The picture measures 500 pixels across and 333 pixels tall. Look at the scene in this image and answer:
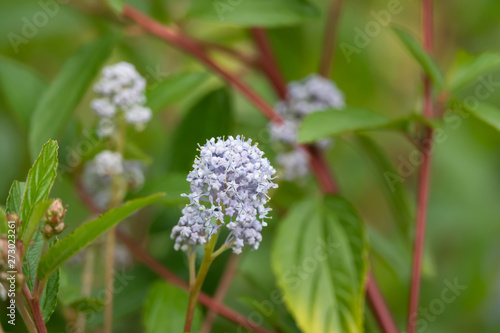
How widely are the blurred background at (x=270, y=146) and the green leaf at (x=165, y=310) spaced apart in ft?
0.35

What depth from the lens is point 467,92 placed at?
1.88 metres

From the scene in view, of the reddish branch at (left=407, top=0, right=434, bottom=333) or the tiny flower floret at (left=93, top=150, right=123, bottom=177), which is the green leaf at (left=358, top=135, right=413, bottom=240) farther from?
the tiny flower floret at (left=93, top=150, right=123, bottom=177)

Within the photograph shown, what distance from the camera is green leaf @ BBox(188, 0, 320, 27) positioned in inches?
35.9

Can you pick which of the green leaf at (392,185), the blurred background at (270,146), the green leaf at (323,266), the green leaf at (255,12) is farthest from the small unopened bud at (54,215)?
the green leaf at (392,185)

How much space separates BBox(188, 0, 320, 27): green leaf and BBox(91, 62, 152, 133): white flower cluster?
17 centimetres

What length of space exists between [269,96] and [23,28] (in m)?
0.55

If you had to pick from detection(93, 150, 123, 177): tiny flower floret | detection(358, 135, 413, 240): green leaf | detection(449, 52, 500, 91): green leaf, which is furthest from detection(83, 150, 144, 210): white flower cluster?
detection(449, 52, 500, 91): green leaf

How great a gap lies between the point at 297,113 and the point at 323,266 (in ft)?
0.90

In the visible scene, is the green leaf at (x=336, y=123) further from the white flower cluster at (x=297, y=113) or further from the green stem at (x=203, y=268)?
the green stem at (x=203, y=268)

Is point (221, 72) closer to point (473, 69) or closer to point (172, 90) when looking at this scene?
point (172, 90)

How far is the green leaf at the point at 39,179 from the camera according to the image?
562 mm

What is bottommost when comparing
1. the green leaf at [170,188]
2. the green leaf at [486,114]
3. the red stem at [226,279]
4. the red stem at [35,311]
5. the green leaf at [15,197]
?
the red stem at [35,311]

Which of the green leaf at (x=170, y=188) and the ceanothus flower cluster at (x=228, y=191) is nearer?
the ceanothus flower cluster at (x=228, y=191)

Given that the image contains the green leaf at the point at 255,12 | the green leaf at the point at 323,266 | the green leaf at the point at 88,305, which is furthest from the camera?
the green leaf at the point at 255,12
